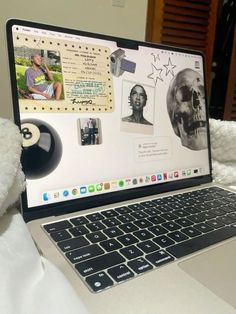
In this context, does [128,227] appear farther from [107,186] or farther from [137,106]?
[137,106]

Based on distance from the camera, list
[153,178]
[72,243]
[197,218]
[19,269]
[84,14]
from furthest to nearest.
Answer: [84,14]
[153,178]
[197,218]
[72,243]
[19,269]

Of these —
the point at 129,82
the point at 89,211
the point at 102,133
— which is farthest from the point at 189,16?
the point at 89,211

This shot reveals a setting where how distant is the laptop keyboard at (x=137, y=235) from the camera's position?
321mm

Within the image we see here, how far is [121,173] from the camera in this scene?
52 centimetres

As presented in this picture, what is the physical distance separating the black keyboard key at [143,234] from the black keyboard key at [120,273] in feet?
0.22

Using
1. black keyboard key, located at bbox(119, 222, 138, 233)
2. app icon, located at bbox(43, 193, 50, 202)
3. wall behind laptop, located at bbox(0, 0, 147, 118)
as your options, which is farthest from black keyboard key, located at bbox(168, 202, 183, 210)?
wall behind laptop, located at bbox(0, 0, 147, 118)

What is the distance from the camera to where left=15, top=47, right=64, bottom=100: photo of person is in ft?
1.47

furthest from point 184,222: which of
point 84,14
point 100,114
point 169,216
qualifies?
point 84,14

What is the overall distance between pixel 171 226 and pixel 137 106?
0.83ft

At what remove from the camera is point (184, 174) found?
0.61 m

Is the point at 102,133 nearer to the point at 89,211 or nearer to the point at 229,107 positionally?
the point at 89,211

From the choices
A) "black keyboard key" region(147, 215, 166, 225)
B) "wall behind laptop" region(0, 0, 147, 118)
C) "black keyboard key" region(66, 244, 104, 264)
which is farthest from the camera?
"wall behind laptop" region(0, 0, 147, 118)

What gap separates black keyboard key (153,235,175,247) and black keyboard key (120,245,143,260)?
0.04m

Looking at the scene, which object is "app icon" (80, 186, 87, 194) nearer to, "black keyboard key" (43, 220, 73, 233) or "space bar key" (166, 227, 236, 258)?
"black keyboard key" (43, 220, 73, 233)
